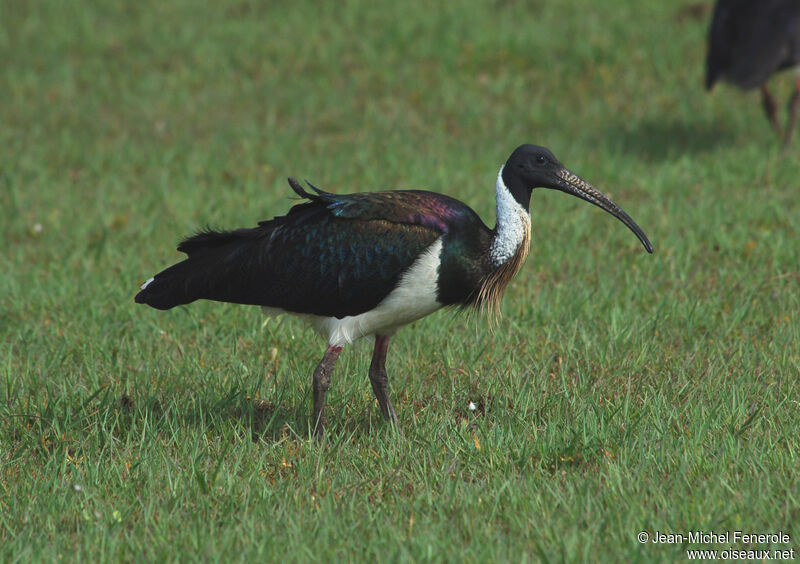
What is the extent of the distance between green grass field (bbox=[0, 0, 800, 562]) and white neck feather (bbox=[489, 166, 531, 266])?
77cm

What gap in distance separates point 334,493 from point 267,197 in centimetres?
524

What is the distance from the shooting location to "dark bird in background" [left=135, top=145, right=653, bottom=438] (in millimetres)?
4824

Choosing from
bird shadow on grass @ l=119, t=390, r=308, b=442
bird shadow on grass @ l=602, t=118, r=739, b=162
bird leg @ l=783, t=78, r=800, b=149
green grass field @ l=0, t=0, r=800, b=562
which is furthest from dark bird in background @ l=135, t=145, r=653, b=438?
bird leg @ l=783, t=78, r=800, b=149

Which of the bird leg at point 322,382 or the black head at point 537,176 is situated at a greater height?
the black head at point 537,176

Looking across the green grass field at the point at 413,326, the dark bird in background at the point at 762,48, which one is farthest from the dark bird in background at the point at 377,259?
the dark bird in background at the point at 762,48

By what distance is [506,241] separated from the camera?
4.86m

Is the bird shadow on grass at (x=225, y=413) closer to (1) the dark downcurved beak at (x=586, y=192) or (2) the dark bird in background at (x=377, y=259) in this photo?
(2) the dark bird in background at (x=377, y=259)

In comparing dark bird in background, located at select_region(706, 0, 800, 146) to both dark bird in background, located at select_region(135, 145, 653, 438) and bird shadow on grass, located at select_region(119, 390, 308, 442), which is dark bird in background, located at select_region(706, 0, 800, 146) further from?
bird shadow on grass, located at select_region(119, 390, 308, 442)

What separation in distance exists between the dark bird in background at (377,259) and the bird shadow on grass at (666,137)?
5.39m

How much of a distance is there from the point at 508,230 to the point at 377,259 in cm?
61

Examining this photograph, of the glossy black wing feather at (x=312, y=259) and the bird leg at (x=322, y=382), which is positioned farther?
the bird leg at (x=322, y=382)

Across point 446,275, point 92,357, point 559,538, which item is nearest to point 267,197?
point 92,357

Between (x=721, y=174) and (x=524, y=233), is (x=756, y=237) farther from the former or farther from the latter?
(x=524, y=233)

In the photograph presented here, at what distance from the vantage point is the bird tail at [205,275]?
5.18m
